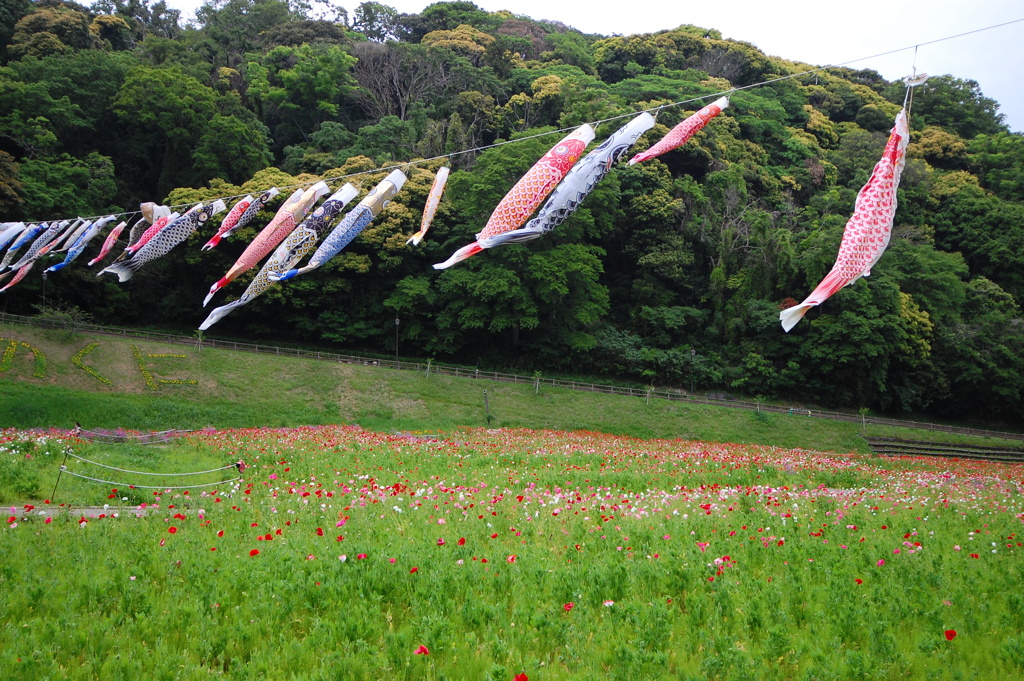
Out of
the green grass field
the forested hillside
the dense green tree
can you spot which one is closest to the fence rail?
the forested hillside

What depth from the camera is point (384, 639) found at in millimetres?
4047

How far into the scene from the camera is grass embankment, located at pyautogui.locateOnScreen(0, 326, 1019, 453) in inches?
805

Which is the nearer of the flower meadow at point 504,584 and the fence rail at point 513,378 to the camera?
the flower meadow at point 504,584

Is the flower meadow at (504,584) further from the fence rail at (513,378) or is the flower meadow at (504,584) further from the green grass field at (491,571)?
the fence rail at (513,378)

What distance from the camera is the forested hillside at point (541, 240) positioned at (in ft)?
103

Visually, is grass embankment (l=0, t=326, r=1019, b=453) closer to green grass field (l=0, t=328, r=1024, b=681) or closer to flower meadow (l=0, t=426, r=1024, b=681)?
green grass field (l=0, t=328, r=1024, b=681)

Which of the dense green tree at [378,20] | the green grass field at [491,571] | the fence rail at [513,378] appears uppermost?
the dense green tree at [378,20]

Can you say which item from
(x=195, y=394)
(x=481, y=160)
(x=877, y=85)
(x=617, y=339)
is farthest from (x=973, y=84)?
(x=195, y=394)

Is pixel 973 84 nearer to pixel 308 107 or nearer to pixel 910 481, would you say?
pixel 308 107

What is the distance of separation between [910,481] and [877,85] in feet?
218

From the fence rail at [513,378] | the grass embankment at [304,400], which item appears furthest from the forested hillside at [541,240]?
the grass embankment at [304,400]

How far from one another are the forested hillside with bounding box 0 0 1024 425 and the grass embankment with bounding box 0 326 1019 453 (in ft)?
19.8

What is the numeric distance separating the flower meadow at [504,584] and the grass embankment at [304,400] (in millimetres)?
13012

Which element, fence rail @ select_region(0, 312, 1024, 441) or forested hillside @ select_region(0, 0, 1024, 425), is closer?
fence rail @ select_region(0, 312, 1024, 441)
